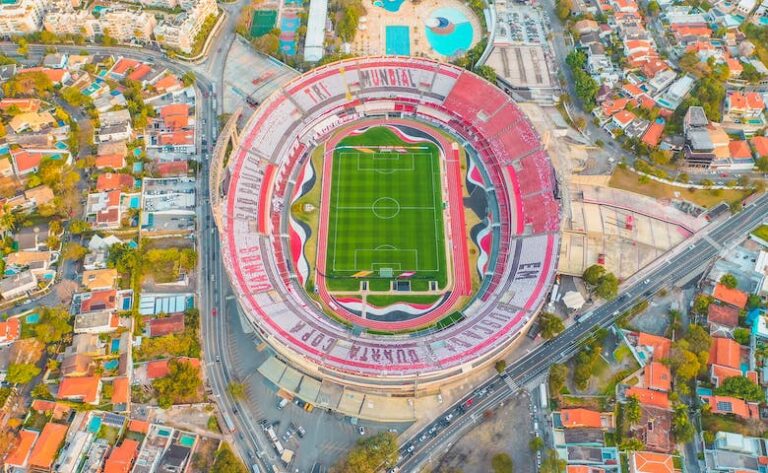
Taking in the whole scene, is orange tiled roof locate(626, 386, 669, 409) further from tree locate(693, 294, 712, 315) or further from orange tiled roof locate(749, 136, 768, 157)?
orange tiled roof locate(749, 136, 768, 157)

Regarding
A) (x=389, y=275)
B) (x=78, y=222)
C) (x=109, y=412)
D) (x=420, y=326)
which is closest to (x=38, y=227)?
(x=78, y=222)

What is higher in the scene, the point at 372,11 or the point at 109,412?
the point at 372,11

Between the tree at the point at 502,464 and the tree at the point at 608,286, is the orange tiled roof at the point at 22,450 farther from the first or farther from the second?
the tree at the point at 608,286

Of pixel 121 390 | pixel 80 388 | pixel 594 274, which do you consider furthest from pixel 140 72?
pixel 594 274

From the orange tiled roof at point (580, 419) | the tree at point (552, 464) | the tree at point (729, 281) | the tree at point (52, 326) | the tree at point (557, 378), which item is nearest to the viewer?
the tree at point (552, 464)

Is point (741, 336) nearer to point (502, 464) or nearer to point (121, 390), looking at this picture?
point (502, 464)

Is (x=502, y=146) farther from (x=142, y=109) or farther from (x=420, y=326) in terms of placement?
(x=142, y=109)

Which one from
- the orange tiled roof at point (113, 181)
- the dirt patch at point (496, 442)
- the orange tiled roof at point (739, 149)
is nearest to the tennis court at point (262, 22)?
the orange tiled roof at point (113, 181)
